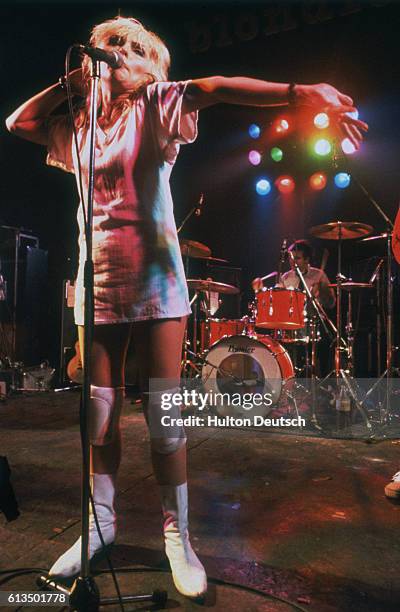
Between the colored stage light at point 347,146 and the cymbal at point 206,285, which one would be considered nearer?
the colored stage light at point 347,146

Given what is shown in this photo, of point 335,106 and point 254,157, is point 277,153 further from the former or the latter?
point 335,106

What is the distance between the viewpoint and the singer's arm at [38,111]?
1658 millimetres

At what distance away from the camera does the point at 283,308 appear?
4.71m

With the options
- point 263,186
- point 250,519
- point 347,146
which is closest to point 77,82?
point 250,519

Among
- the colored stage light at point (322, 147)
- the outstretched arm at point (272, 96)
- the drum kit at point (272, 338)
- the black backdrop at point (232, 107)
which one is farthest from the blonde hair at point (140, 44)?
the colored stage light at point (322, 147)

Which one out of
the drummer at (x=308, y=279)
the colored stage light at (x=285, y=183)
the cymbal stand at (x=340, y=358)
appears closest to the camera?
Answer: the cymbal stand at (x=340, y=358)

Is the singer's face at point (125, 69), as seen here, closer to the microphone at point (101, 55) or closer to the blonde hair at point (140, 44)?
the blonde hair at point (140, 44)

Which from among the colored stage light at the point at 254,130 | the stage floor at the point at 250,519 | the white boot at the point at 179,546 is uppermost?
the colored stage light at the point at 254,130

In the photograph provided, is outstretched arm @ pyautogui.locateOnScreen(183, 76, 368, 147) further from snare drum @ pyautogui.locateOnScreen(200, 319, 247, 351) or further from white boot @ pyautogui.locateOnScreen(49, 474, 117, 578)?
snare drum @ pyautogui.locateOnScreen(200, 319, 247, 351)

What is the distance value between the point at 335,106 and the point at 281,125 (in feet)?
19.1

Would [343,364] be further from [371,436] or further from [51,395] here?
[51,395]

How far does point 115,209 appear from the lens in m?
1.59

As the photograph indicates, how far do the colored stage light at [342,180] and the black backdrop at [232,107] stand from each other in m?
0.11

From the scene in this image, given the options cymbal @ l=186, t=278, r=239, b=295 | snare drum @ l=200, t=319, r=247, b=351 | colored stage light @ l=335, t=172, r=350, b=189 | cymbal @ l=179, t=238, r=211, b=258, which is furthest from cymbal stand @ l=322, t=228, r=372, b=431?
colored stage light @ l=335, t=172, r=350, b=189
